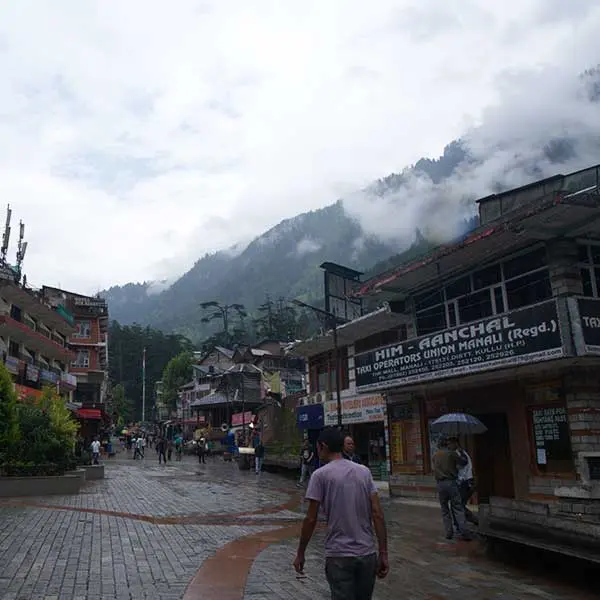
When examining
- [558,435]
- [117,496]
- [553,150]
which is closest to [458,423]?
[558,435]


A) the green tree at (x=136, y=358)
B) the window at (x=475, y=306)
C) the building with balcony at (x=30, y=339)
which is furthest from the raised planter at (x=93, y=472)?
the green tree at (x=136, y=358)

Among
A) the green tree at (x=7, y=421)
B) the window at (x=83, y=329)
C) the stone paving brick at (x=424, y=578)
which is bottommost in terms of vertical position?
the stone paving brick at (x=424, y=578)

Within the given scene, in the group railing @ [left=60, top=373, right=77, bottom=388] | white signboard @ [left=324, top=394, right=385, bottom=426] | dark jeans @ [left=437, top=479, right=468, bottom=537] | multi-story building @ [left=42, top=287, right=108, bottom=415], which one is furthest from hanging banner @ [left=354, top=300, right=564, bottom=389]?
multi-story building @ [left=42, top=287, right=108, bottom=415]

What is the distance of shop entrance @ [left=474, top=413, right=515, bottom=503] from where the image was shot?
1570 cm

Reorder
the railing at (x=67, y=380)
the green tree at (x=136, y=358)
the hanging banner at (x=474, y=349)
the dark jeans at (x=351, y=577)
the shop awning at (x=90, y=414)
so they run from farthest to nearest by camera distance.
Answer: the green tree at (x=136, y=358), the shop awning at (x=90, y=414), the railing at (x=67, y=380), the hanging banner at (x=474, y=349), the dark jeans at (x=351, y=577)

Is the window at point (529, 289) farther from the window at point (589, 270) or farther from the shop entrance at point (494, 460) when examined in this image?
the shop entrance at point (494, 460)

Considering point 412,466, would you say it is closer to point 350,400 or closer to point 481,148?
point 350,400

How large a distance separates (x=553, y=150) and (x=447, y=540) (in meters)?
94.7

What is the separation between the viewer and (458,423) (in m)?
13.0

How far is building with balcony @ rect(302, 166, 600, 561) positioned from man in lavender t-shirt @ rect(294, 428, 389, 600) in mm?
5105

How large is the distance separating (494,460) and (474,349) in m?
4.03

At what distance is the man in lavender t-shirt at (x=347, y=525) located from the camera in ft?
13.4

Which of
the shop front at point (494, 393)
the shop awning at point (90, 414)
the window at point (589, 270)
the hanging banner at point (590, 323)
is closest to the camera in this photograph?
the hanging banner at point (590, 323)

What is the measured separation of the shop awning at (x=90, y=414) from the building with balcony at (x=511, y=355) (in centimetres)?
3555
